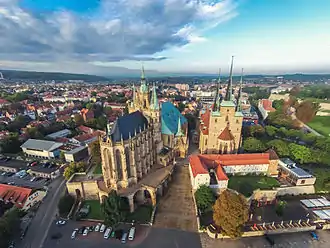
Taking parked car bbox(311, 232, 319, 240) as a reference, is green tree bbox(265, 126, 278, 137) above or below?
above

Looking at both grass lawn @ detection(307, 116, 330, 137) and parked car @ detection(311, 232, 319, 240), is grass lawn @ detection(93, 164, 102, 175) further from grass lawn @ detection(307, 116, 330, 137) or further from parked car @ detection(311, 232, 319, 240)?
grass lawn @ detection(307, 116, 330, 137)

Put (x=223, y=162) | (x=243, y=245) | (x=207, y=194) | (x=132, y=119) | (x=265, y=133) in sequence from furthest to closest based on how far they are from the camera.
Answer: (x=265, y=133)
(x=223, y=162)
(x=132, y=119)
(x=207, y=194)
(x=243, y=245)

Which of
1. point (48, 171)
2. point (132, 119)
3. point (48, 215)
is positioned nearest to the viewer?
point (48, 215)

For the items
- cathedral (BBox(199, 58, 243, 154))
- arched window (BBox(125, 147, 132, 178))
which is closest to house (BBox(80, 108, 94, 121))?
cathedral (BBox(199, 58, 243, 154))

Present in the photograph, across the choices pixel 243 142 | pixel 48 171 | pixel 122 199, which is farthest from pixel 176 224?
pixel 48 171

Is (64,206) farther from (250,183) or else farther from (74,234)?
(250,183)

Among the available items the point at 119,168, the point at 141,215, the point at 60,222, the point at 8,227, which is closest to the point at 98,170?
the point at 119,168

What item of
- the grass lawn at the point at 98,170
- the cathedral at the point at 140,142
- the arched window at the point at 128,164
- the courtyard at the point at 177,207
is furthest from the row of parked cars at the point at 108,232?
the grass lawn at the point at 98,170

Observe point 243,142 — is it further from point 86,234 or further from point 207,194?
point 86,234
